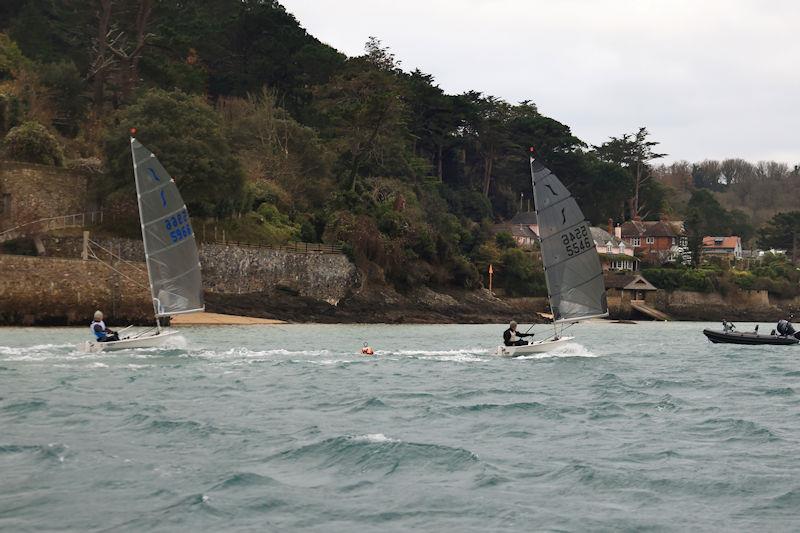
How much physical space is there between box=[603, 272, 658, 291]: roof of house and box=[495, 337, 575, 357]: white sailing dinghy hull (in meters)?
72.7

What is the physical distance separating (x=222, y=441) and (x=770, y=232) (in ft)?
487

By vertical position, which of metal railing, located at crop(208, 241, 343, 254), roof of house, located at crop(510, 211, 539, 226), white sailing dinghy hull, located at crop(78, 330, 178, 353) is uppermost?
roof of house, located at crop(510, 211, 539, 226)

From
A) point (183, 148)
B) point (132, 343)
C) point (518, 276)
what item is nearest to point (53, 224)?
point (183, 148)

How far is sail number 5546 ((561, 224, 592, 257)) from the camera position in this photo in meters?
42.1

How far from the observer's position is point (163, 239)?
42.5 metres

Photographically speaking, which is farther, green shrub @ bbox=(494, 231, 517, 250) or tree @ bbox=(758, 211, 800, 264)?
tree @ bbox=(758, 211, 800, 264)

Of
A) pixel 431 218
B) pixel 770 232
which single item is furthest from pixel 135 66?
pixel 770 232

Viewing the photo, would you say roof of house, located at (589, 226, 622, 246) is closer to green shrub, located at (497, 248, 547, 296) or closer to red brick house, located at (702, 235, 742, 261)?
red brick house, located at (702, 235, 742, 261)

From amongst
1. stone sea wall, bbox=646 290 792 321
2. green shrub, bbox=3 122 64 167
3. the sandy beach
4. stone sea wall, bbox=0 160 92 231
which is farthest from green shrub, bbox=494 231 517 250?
green shrub, bbox=3 122 64 167

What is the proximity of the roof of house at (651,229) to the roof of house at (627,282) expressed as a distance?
85.7 feet

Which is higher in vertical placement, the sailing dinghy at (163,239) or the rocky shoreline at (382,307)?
the sailing dinghy at (163,239)

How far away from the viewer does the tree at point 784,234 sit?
15575 centimetres

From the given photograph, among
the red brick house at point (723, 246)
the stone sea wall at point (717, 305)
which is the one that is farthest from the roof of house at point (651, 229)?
the stone sea wall at point (717, 305)

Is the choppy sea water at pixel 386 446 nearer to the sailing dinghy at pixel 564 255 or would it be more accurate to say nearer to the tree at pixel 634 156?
the sailing dinghy at pixel 564 255
